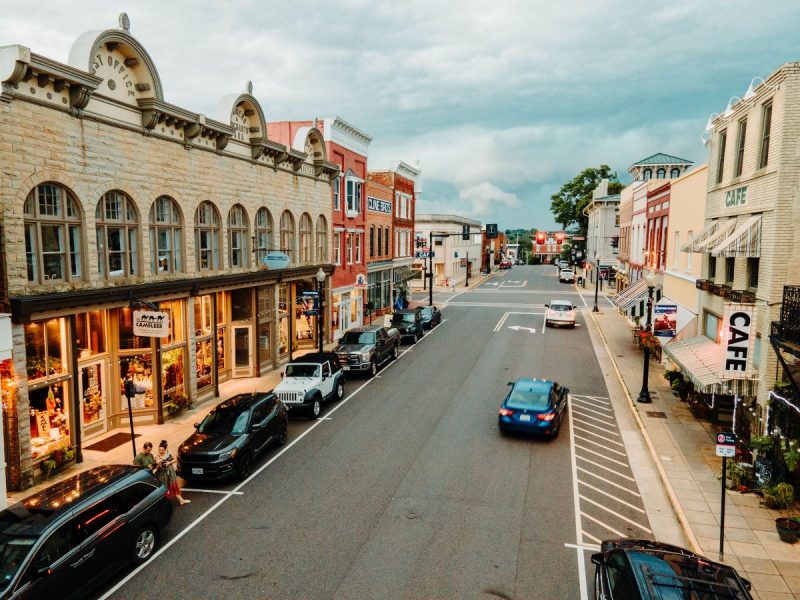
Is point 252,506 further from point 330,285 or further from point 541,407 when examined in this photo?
point 330,285

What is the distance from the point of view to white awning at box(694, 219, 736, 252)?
15.9 metres

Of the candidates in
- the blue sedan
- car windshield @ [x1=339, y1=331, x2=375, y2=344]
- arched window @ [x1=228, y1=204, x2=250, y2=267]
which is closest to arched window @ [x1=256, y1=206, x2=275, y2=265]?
arched window @ [x1=228, y1=204, x2=250, y2=267]

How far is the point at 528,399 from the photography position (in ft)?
55.6

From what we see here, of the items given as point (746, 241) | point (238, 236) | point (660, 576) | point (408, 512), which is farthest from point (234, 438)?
point (746, 241)

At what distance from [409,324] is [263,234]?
11.2 metres

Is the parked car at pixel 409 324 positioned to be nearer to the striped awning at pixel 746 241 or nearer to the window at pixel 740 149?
the window at pixel 740 149

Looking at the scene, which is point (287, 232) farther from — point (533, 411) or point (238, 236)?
point (533, 411)

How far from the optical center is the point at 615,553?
8.45 m

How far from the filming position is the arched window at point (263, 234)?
81.0 feet

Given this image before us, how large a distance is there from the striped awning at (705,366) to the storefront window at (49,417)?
16.7 meters

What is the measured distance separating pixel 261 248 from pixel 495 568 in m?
18.0

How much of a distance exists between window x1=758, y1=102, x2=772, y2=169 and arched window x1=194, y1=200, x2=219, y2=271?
17.6 metres

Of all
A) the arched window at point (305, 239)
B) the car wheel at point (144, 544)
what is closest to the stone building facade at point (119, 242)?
the arched window at point (305, 239)

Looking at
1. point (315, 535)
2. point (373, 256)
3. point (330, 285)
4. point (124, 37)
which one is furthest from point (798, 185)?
point (373, 256)
